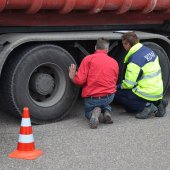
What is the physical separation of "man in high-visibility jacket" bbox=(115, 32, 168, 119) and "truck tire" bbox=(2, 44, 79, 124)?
0.76 metres

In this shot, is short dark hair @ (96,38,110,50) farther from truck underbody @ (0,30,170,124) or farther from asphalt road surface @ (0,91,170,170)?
asphalt road surface @ (0,91,170,170)

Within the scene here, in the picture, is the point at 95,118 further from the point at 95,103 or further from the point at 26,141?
the point at 26,141

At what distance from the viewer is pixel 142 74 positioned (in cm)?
766

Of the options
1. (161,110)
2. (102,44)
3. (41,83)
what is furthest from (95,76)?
(161,110)

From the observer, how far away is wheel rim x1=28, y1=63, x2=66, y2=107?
284 inches

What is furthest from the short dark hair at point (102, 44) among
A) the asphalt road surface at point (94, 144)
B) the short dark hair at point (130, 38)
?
the asphalt road surface at point (94, 144)

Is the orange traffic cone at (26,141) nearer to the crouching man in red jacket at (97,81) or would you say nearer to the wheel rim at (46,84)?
the wheel rim at (46,84)

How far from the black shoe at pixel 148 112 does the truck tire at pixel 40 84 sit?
3.06ft

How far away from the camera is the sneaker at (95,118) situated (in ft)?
22.8

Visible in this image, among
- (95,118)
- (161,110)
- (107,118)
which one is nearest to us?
(95,118)

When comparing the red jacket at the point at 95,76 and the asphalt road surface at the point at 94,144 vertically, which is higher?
the red jacket at the point at 95,76

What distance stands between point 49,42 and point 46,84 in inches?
22.0

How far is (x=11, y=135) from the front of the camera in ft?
21.5

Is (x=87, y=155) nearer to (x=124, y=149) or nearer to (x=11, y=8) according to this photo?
(x=124, y=149)
